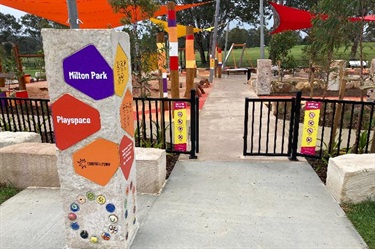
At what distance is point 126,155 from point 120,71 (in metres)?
0.73

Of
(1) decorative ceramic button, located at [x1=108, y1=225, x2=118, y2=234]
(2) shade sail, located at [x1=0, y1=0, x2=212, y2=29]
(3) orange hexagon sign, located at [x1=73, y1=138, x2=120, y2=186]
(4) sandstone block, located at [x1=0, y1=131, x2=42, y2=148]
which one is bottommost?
(1) decorative ceramic button, located at [x1=108, y1=225, x2=118, y2=234]

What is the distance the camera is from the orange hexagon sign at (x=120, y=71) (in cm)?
233

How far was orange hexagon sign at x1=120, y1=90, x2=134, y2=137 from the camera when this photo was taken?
2516 mm

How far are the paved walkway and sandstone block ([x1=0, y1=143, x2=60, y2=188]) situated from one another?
0.54 ft

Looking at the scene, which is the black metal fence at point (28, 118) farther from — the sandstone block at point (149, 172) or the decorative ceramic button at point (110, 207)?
the decorative ceramic button at point (110, 207)

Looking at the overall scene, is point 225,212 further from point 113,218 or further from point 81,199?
point 81,199

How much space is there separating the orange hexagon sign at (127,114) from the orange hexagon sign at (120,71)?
0.11 metres

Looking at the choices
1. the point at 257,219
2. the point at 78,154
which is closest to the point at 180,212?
the point at 257,219

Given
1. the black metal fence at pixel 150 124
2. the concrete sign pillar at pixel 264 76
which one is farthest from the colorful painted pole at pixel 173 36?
the concrete sign pillar at pixel 264 76

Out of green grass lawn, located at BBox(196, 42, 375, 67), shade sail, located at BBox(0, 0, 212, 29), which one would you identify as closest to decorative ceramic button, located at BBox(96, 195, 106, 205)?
shade sail, located at BBox(0, 0, 212, 29)

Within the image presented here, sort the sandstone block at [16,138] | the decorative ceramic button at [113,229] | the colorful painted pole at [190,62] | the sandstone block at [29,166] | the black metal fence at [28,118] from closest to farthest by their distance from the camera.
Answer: the decorative ceramic button at [113,229] < the sandstone block at [29,166] < the sandstone block at [16,138] < the black metal fence at [28,118] < the colorful painted pole at [190,62]

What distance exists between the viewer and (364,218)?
322cm

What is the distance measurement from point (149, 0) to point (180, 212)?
393cm

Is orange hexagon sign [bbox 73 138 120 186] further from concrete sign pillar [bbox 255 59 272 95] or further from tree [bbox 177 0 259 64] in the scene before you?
tree [bbox 177 0 259 64]
